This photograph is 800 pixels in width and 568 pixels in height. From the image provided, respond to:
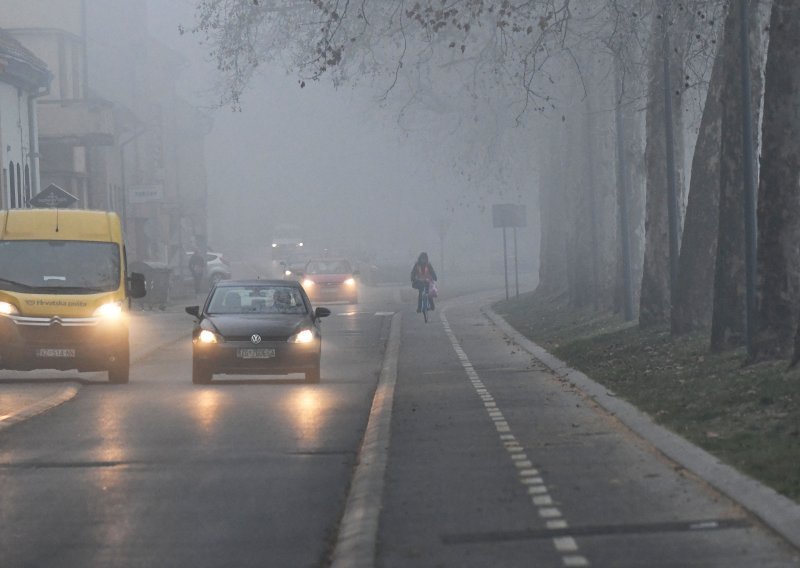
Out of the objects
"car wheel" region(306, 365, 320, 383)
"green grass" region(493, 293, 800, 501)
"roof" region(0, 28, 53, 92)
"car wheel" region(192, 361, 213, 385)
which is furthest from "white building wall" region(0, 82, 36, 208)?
"car wheel" region(306, 365, 320, 383)

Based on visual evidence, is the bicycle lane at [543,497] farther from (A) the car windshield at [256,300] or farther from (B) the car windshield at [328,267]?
(B) the car windshield at [328,267]

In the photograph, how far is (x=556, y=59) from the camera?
42062mm

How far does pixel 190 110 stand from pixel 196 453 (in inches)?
3433

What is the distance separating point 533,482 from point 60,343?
1184cm

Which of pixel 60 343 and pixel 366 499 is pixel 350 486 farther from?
pixel 60 343

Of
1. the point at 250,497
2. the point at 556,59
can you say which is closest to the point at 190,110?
the point at 556,59

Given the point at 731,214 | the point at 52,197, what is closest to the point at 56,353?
the point at 731,214

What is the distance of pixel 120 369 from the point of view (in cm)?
2294

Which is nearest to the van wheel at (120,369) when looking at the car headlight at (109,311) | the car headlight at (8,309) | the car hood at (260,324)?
the car headlight at (109,311)

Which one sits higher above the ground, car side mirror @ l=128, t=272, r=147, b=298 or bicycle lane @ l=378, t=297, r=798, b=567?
car side mirror @ l=128, t=272, r=147, b=298

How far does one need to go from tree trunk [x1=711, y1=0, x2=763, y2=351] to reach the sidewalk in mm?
7735

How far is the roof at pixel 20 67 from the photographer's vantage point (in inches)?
1736

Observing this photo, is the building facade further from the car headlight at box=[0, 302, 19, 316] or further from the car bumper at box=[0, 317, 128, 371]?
the car bumper at box=[0, 317, 128, 371]

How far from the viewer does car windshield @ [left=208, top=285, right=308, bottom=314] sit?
2394 cm
